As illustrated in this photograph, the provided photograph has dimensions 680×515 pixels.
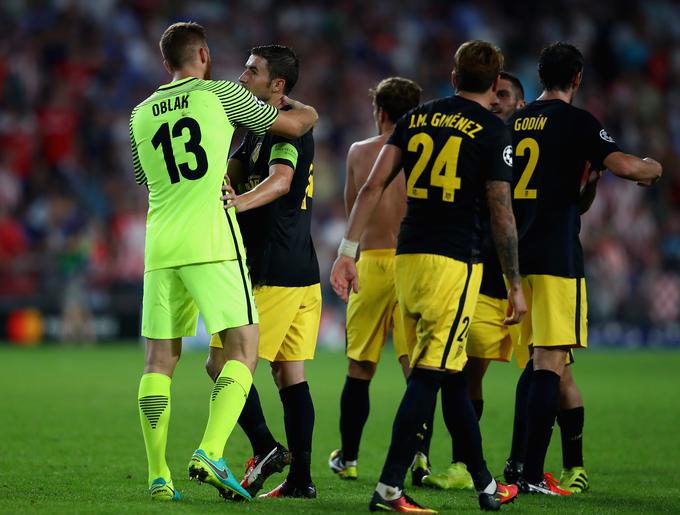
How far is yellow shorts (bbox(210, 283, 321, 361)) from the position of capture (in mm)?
6473

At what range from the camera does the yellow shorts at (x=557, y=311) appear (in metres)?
6.63

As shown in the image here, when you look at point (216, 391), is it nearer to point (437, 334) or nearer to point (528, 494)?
point (437, 334)

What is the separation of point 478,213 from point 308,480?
1808 mm

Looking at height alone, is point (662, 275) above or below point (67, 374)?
above

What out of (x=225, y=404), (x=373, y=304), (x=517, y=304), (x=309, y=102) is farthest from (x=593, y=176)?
(x=309, y=102)

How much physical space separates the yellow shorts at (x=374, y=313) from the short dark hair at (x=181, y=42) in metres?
2.19

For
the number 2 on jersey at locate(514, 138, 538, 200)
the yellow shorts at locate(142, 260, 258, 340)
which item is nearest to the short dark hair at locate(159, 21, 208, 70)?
the yellow shorts at locate(142, 260, 258, 340)

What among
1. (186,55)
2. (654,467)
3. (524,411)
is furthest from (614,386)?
(186,55)

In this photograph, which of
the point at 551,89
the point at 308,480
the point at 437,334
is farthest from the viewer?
the point at 551,89

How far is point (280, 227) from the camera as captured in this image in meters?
6.59

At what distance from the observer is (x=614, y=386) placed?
13.9 m

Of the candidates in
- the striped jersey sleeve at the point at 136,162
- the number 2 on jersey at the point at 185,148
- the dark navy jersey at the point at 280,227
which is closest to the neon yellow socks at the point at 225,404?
the dark navy jersey at the point at 280,227

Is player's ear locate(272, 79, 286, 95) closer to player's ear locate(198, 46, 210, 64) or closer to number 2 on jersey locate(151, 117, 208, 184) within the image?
player's ear locate(198, 46, 210, 64)

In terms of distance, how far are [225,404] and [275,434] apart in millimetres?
3704
